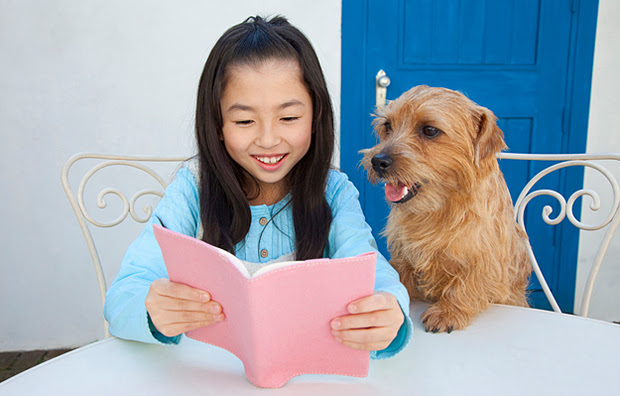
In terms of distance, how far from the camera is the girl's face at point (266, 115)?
45.4 inches

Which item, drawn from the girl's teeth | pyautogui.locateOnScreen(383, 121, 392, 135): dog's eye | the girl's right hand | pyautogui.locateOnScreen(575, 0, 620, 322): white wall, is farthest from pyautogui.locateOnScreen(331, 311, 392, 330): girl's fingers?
pyautogui.locateOnScreen(575, 0, 620, 322): white wall

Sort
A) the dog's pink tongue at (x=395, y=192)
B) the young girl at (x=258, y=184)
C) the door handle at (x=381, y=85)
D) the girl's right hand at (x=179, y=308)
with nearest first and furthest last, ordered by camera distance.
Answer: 1. the girl's right hand at (x=179, y=308)
2. the young girl at (x=258, y=184)
3. the dog's pink tongue at (x=395, y=192)
4. the door handle at (x=381, y=85)

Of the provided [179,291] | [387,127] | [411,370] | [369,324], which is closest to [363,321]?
[369,324]

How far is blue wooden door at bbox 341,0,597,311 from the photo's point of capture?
2.82 meters

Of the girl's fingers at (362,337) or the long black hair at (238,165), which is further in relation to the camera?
the long black hair at (238,165)

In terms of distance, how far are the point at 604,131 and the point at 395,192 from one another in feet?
8.04

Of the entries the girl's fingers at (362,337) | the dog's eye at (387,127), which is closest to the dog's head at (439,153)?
the dog's eye at (387,127)

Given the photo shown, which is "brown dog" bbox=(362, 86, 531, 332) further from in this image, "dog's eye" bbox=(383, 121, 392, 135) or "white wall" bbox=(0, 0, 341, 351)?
"white wall" bbox=(0, 0, 341, 351)

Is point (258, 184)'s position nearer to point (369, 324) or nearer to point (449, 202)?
point (449, 202)

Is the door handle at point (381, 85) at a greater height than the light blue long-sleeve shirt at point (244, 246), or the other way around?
the door handle at point (381, 85)

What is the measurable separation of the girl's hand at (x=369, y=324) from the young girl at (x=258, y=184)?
33 millimetres

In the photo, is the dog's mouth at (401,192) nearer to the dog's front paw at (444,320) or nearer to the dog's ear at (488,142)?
the dog's ear at (488,142)

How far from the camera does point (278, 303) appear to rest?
2.29 ft

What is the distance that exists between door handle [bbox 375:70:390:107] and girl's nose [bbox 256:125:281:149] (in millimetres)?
1809
